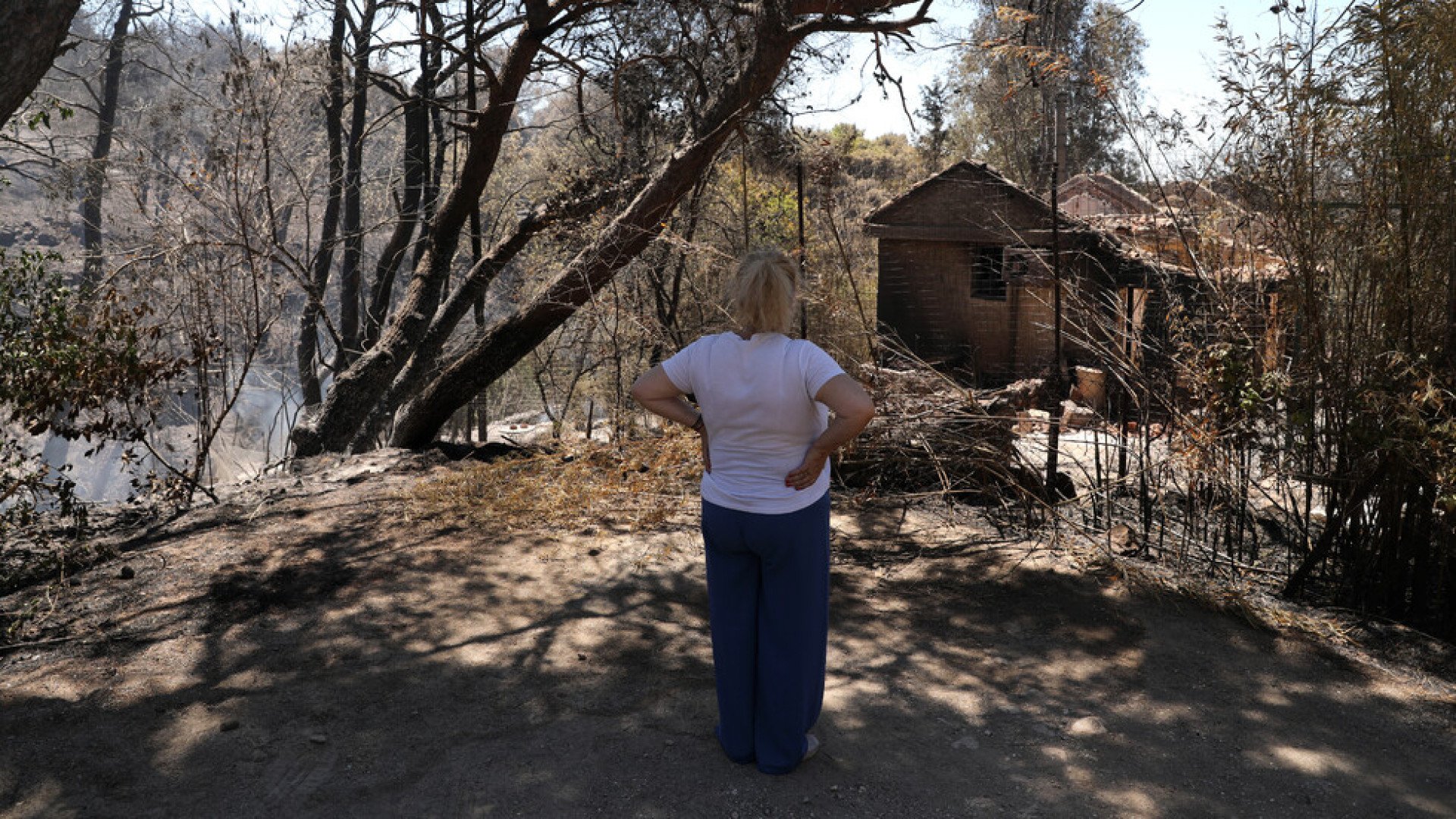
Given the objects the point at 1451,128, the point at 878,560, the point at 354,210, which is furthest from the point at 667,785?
the point at 354,210

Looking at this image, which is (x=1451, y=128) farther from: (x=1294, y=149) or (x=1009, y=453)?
(x=1009, y=453)

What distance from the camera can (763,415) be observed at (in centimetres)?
319

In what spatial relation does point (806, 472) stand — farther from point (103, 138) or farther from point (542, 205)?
point (103, 138)

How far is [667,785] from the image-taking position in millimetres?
3350

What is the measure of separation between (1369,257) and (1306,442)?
2.91 ft

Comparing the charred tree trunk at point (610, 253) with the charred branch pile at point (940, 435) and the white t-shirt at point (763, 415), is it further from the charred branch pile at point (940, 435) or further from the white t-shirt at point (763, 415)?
the white t-shirt at point (763, 415)

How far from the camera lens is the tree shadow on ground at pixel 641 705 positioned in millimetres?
3334

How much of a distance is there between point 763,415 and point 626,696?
4.94ft

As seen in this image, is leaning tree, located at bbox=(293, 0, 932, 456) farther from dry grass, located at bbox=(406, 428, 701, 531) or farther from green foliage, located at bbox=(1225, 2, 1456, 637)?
green foliage, located at bbox=(1225, 2, 1456, 637)

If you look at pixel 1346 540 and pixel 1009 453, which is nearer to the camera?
pixel 1346 540

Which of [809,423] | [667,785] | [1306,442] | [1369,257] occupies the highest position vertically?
[1369,257]

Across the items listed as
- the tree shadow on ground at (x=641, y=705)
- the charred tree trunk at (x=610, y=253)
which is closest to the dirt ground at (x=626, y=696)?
the tree shadow on ground at (x=641, y=705)

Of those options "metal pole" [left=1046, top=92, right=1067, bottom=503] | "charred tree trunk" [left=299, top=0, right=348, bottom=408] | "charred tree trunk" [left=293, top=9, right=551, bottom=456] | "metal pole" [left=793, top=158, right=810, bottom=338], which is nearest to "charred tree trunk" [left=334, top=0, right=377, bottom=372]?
"charred tree trunk" [left=299, top=0, right=348, bottom=408]

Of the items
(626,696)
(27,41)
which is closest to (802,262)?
(626,696)
